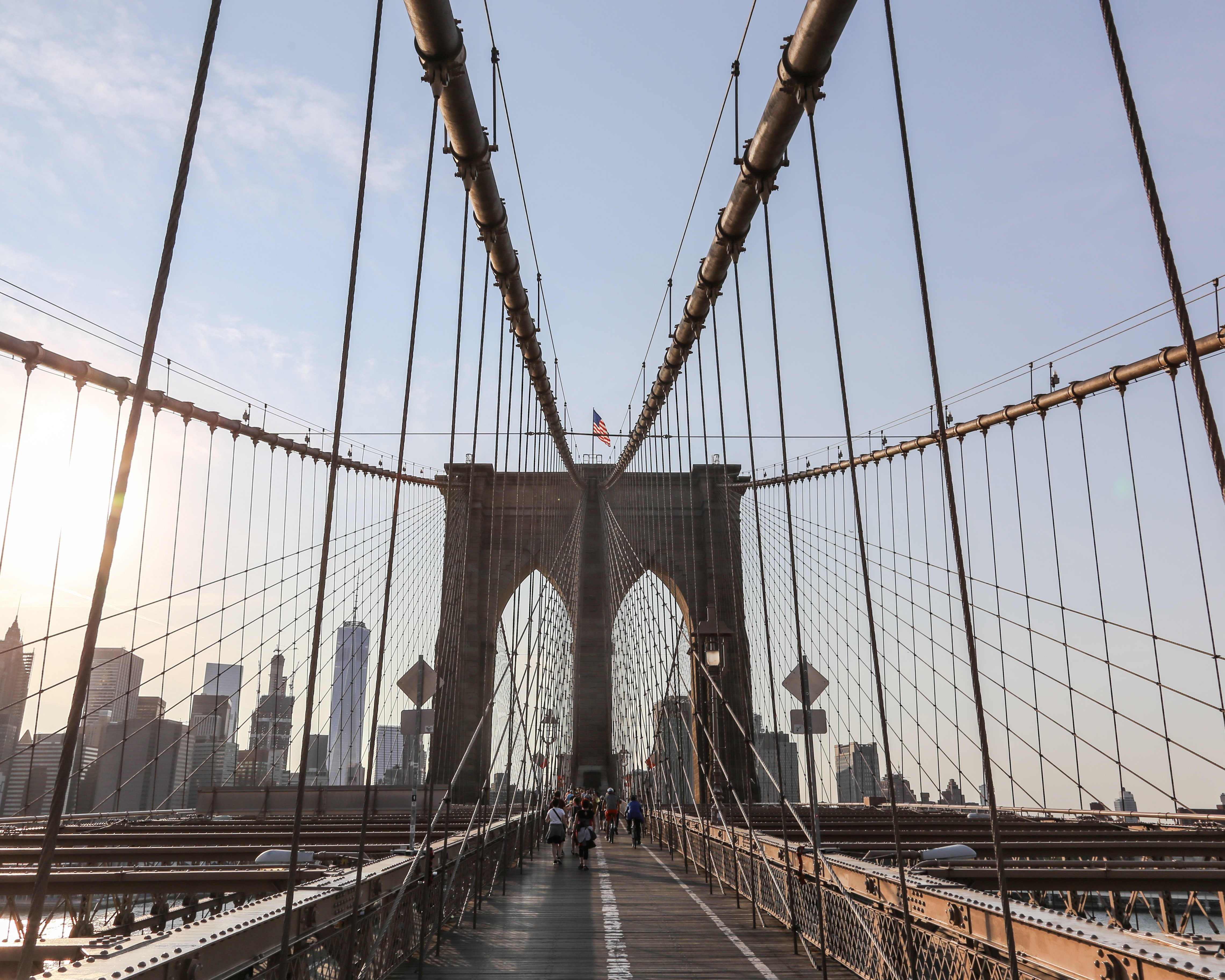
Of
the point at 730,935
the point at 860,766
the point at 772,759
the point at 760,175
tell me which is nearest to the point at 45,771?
the point at 730,935

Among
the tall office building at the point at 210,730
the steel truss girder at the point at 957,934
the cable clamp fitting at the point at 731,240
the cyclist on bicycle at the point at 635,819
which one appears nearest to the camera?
the steel truss girder at the point at 957,934

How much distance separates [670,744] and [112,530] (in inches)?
799

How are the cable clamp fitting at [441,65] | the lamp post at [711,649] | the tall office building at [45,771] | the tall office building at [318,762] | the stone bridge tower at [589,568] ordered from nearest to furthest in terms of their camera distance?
the cable clamp fitting at [441,65] → the tall office building at [45,771] → the lamp post at [711,649] → the tall office building at [318,762] → the stone bridge tower at [589,568]

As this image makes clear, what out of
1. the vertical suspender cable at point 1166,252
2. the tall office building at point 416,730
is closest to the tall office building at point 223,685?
the tall office building at point 416,730

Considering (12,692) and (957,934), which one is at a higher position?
(12,692)

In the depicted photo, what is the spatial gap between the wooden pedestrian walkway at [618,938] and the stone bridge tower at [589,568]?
60.9ft

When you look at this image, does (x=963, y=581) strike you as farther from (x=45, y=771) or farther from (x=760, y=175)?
(x=45, y=771)

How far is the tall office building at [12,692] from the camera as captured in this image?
11906 millimetres

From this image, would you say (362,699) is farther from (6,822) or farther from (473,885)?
(473,885)

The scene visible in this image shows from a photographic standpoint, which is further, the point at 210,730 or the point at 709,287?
the point at 210,730

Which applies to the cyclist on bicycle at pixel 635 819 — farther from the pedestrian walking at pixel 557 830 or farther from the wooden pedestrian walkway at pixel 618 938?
the wooden pedestrian walkway at pixel 618 938

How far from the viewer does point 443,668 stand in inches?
1021

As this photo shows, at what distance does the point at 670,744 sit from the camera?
2153 cm

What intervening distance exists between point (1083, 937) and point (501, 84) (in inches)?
309
